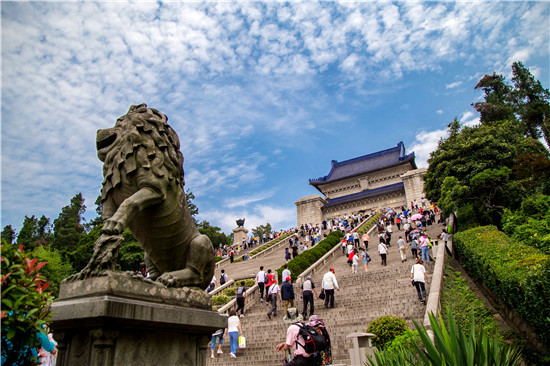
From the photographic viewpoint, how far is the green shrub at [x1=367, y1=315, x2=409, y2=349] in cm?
832

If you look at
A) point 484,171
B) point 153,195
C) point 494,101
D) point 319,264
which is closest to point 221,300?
point 319,264

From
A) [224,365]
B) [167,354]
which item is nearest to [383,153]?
[224,365]

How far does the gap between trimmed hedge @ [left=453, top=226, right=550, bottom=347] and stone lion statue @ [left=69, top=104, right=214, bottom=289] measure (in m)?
6.10

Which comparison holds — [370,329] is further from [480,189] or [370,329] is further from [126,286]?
[480,189]

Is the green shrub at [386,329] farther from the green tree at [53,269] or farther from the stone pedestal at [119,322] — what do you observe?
the green tree at [53,269]

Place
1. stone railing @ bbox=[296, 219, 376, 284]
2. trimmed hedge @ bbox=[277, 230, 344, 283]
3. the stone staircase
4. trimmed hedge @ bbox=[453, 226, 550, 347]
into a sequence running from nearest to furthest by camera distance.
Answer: trimmed hedge @ bbox=[453, 226, 550, 347], the stone staircase, stone railing @ bbox=[296, 219, 376, 284], trimmed hedge @ bbox=[277, 230, 344, 283]

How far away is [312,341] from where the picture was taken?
557 cm

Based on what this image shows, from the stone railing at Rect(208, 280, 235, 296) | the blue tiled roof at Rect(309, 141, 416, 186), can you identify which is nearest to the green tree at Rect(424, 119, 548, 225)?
the stone railing at Rect(208, 280, 235, 296)

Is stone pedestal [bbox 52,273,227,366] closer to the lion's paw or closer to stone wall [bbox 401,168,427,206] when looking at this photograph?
Result: the lion's paw

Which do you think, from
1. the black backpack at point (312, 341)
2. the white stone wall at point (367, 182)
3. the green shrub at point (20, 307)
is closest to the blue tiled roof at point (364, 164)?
the white stone wall at point (367, 182)

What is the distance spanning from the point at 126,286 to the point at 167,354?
0.81 meters

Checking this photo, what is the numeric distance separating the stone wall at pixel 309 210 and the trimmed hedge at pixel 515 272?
36.2 meters

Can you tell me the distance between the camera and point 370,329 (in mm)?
8594

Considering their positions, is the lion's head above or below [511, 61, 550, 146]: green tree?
below
